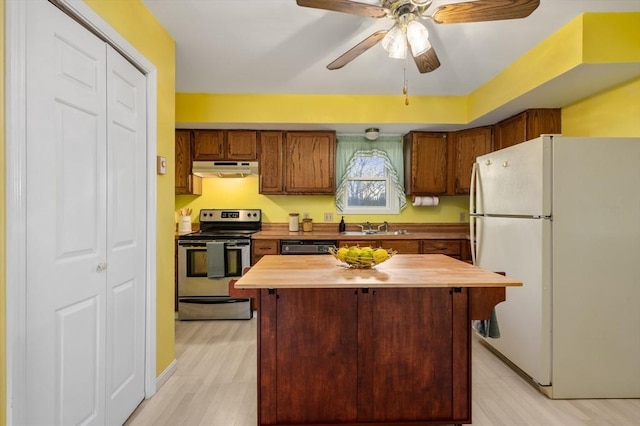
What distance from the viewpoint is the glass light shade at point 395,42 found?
1802mm

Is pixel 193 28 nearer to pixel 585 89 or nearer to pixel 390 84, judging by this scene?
pixel 390 84

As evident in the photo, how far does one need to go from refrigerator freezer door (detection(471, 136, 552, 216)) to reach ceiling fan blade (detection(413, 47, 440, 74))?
2.80 feet

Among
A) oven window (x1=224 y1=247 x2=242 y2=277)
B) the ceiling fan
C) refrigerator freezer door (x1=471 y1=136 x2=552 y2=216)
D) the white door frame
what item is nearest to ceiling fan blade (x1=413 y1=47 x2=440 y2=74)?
the ceiling fan

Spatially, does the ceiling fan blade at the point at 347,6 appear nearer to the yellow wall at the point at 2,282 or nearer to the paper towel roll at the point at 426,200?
the yellow wall at the point at 2,282

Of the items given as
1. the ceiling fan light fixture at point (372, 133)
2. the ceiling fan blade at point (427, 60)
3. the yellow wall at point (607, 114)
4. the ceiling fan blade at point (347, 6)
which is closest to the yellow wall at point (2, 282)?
the ceiling fan blade at point (347, 6)

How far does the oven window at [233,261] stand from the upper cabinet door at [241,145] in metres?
1.12

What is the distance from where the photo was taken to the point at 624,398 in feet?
7.04

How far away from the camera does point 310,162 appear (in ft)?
13.2

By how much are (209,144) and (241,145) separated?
379 millimetres

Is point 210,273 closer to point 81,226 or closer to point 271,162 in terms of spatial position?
point 271,162

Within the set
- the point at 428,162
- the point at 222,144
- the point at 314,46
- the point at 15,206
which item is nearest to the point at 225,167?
the point at 222,144

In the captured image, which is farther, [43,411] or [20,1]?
[43,411]

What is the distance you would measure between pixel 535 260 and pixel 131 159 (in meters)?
2.62

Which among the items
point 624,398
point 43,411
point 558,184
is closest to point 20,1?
point 43,411
